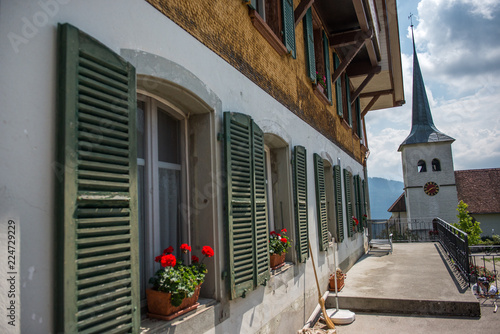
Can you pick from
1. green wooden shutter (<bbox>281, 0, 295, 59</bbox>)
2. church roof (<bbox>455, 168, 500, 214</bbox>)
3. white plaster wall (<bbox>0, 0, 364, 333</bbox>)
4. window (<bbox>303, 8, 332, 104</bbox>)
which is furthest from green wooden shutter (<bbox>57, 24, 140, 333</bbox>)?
church roof (<bbox>455, 168, 500, 214</bbox>)

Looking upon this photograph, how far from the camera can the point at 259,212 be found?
170 inches

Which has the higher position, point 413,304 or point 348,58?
point 348,58

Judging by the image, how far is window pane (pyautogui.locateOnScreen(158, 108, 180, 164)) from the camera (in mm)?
3393

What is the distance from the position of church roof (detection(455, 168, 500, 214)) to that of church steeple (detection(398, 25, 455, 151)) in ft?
22.0

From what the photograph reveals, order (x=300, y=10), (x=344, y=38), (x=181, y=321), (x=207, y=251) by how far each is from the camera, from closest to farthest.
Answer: (x=181, y=321) → (x=207, y=251) → (x=300, y=10) → (x=344, y=38)

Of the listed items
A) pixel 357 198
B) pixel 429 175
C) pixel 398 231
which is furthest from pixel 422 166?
pixel 357 198

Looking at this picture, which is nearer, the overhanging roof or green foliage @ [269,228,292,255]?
green foliage @ [269,228,292,255]

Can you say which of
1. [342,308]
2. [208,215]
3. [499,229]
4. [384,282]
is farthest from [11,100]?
[499,229]

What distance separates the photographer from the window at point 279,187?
5.65 metres

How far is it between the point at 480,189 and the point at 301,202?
42.2m

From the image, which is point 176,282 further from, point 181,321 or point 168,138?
point 168,138

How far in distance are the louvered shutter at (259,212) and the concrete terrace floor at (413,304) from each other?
2488mm

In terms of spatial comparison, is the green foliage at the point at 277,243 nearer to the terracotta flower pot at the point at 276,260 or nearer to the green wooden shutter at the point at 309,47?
the terracotta flower pot at the point at 276,260

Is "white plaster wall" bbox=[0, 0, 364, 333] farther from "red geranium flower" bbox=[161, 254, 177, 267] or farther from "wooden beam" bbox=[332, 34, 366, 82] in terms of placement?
"wooden beam" bbox=[332, 34, 366, 82]
